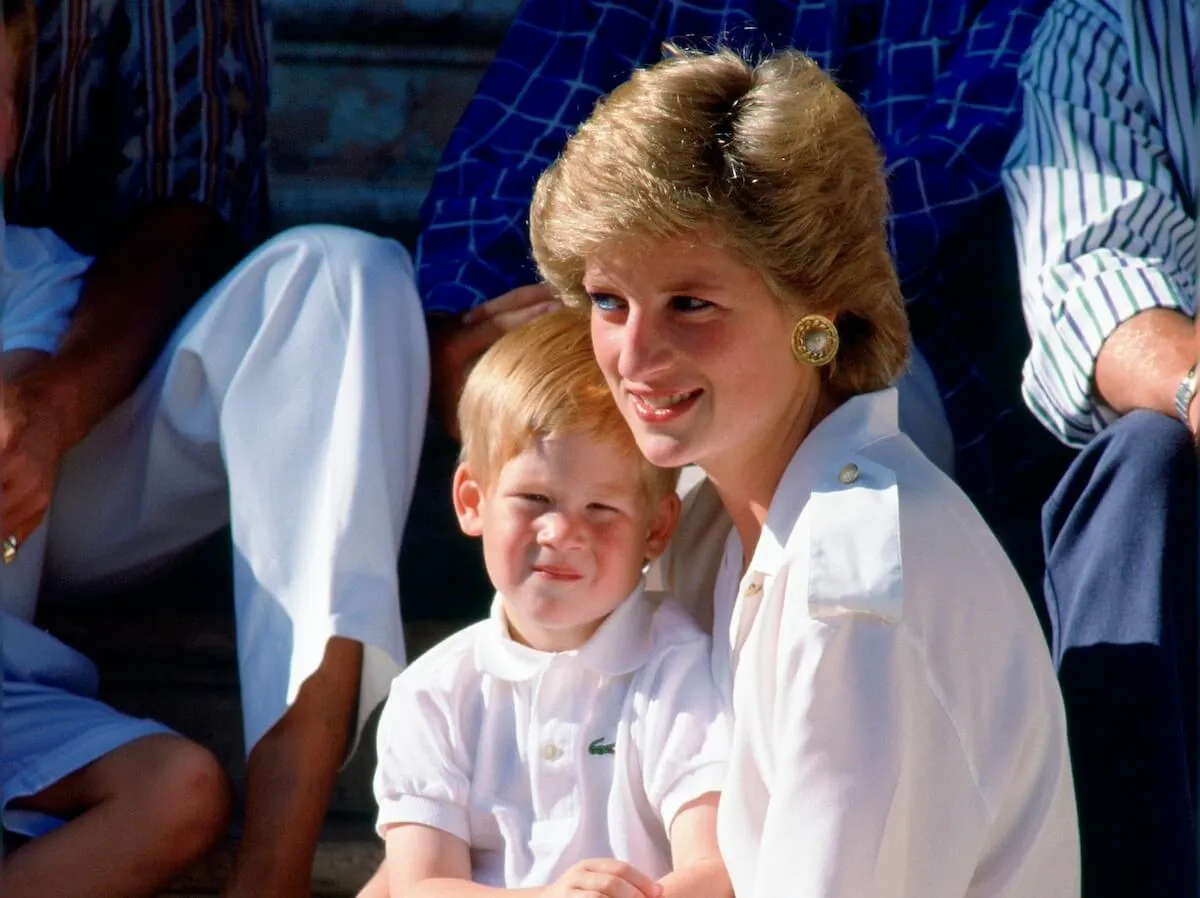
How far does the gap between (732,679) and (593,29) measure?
3.90 ft

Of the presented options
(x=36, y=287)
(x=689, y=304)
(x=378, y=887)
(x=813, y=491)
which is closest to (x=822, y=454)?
(x=813, y=491)

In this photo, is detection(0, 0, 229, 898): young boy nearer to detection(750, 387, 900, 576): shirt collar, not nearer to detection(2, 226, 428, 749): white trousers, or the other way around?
detection(2, 226, 428, 749): white trousers

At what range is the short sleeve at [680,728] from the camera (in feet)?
5.90

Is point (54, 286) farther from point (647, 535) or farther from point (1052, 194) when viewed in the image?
point (1052, 194)

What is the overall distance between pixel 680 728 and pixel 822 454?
33cm

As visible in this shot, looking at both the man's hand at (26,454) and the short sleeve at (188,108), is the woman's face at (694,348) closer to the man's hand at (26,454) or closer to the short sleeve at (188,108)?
the man's hand at (26,454)

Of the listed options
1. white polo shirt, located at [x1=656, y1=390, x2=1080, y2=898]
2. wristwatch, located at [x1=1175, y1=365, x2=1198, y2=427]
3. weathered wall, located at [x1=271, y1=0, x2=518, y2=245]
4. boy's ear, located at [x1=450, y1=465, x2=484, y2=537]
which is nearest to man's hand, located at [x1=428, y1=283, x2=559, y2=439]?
boy's ear, located at [x1=450, y1=465, x2=484, y2=537]

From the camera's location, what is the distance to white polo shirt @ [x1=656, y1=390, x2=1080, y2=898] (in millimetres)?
1521

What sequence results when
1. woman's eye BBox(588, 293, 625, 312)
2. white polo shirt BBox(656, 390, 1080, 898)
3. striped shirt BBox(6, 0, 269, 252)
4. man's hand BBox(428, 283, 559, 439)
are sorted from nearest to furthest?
white polo shirt BBox(656, 390, 1080, 898)
woman's eye BBox(588, 293, 625, 312)
man's hand BBox(428, 283, 559, 439)
striped shirt BBox(6, 0, 269, 252)

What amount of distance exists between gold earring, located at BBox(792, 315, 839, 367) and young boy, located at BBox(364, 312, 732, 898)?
0.24 metres

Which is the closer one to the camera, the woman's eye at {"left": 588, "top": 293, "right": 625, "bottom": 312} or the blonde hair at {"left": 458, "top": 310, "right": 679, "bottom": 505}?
the woman's eye at {"left": 588, "top": 293, "right": 625, "bottom": 312}

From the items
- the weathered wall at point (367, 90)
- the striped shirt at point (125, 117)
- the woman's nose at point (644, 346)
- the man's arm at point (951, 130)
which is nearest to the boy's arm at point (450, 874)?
the woman's nose at point (644, 346)

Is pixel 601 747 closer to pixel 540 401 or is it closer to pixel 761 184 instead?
pixel 540 401

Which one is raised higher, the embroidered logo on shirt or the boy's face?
the boy's face
